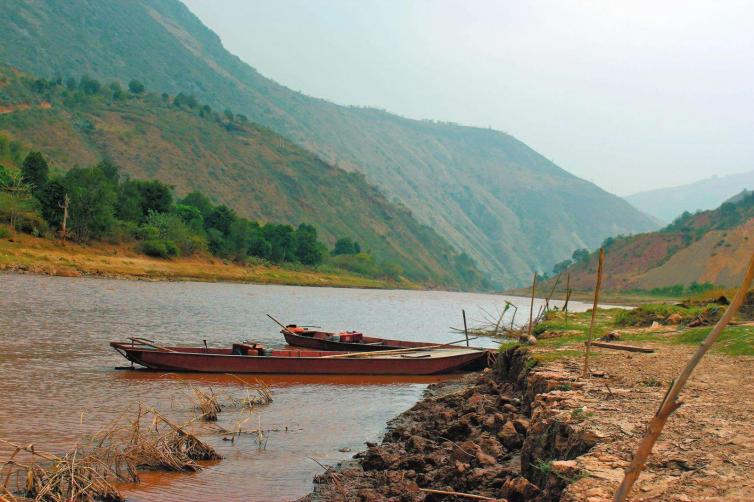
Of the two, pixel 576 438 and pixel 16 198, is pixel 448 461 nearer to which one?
pixel 576 438

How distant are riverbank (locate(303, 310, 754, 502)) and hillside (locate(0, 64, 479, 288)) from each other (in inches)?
3555

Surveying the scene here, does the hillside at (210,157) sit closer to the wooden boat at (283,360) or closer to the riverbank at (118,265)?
the riverbank at (118,265)

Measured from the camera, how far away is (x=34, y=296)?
134 ft

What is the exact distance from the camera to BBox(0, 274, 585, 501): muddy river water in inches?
493

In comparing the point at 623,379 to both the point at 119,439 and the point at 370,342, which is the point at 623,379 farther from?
the point at 370,342

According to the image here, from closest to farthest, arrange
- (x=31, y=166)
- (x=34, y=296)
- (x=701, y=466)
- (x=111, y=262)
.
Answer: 1. (x=701, y=466)
2. (x=34, y=296)
3. (x=111, y=262)
4. (x=31, y=166)

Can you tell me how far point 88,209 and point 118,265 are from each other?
6.82 metres

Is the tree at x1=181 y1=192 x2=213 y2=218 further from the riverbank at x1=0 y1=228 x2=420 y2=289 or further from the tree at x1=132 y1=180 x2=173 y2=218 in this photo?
the riverbank at x1=0 y1=228 x2=420 y2=289

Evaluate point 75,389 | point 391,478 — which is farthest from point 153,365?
point 391,478

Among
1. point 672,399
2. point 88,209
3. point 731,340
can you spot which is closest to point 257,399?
point 731,340

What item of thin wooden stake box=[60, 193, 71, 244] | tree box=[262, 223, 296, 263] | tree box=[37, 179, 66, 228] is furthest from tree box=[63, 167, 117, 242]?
tree box=[262, 223, 296, 263]

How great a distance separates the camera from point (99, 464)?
11164 mm

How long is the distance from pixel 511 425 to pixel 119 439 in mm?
7776

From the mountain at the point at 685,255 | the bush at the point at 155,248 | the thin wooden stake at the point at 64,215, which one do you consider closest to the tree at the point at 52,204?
the thin wooden stake at the point at 64,215
